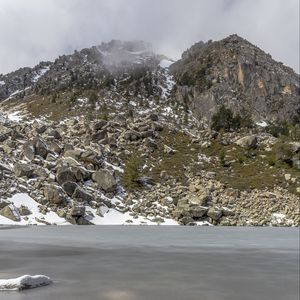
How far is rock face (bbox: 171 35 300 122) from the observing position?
5979 inches

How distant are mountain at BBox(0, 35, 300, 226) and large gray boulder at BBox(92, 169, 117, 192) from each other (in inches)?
7.9

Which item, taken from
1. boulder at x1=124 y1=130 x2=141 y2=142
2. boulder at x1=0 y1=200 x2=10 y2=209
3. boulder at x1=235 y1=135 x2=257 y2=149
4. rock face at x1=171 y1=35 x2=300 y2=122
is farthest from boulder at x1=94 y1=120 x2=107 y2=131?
rock face at x1=171 y1=35 x2=300 y2=122

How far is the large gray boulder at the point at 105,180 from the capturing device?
79.5 m

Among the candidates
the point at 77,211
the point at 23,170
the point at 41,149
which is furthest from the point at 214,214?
the point at 41,149

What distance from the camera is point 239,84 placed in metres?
163

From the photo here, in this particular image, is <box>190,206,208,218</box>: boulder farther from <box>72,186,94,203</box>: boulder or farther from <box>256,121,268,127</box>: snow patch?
<box>256,121,268,127</box>: snow patch

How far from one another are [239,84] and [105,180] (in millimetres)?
98993

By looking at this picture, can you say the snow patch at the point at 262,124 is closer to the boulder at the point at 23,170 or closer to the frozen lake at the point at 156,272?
the boulder at the point at 23,170

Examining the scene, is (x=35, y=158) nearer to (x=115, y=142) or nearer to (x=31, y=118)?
(x=115, y=142)

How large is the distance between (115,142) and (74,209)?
125ft

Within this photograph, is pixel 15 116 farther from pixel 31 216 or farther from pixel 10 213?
pixel 10 213

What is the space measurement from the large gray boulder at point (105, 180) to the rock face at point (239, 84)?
71.3 m

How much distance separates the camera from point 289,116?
156000mm

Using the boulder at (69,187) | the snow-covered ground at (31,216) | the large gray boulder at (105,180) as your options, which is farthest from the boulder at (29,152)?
the snow-covered ground at (31,216)
